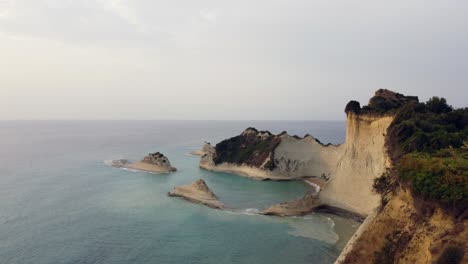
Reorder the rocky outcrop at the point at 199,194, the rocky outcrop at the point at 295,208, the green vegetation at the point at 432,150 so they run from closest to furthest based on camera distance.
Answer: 1. the green vegetation at the point at 432,150
2. the rocky outcrop at the point at 295,208
3. the rocky outcrop at the point at 199,194

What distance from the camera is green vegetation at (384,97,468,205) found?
49.1 ft

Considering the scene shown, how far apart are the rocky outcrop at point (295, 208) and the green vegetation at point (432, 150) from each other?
11.0 meters

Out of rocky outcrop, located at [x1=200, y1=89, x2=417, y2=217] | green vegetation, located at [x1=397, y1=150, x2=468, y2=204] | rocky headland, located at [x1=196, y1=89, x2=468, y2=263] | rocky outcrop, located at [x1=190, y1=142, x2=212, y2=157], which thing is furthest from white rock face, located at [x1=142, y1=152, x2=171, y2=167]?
green vegetation, located at [x1=397, y1=150, x2=468, y2=204]

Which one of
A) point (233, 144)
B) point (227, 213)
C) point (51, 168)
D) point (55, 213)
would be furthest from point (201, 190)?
point (51, 168)

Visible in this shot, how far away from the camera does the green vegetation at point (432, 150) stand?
590 inches

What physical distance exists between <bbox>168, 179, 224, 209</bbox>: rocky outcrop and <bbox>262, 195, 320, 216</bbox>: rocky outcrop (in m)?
5.67

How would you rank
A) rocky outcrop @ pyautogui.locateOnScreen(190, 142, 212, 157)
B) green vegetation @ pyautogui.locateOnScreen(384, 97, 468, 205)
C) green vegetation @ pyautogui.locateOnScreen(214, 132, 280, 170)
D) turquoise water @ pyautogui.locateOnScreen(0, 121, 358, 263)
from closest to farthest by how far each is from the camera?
green vegetation @ pyautogui.locateOnScreen(384, 97, 468, 205) → turquoise water @ pyautogui.locateOnScreen(0, 121, 358, 263) → green vegetation @ pyautogui.locateOnScreen(214, 132, 280, 170) → rocky outcrop @ pyautogui.locateOnScreen(190, 142, 212, 157)

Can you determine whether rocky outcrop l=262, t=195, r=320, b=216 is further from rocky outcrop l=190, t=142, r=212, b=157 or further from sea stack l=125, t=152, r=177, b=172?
rocky outcrop l=190, t=142, r=212, b=157

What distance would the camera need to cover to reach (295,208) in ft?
110

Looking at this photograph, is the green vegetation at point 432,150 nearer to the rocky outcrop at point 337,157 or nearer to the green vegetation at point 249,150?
the rocky outcrop at point 337,157

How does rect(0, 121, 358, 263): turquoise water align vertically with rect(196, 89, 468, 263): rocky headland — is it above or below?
below

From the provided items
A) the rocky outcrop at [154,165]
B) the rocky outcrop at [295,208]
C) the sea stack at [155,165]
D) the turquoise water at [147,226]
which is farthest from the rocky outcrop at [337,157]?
the sea stack at [155,165]

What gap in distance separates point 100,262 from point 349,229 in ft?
66.6

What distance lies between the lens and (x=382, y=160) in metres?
31.1
